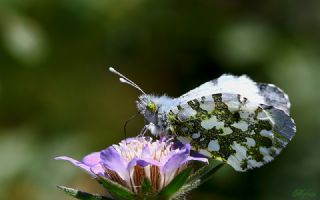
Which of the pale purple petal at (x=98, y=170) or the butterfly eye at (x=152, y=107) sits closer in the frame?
the pale purple petal at (x=98, y=170)

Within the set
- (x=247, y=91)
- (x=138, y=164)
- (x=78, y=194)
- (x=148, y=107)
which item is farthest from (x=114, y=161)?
(x=247, y=91)

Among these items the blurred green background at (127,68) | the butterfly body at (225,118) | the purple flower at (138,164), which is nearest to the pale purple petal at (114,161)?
the purple flower at (138,164)

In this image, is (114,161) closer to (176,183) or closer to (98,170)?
(98,170)

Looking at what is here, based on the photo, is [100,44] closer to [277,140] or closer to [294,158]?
[294,158]

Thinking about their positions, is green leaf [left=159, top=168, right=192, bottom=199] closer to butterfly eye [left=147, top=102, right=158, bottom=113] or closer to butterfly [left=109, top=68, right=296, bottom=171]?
butterfly [left=109, top=68, right=296, bottom=171]

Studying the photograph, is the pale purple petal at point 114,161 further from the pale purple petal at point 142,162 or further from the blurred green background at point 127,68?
the blurred green background at point 127,68

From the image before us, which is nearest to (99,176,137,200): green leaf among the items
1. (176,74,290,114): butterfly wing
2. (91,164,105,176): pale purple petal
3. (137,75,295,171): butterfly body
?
(91,164,105,176): pale purple petal

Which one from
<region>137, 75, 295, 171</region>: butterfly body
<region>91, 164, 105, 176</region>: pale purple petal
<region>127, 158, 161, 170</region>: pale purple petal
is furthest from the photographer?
<region>137, 75, 295, 171</region>: butterfly body
